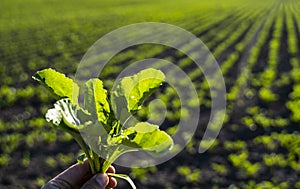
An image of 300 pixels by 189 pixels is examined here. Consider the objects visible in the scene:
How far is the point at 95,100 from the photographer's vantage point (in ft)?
4.57

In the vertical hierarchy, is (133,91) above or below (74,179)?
above

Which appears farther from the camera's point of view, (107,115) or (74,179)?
(74,179)

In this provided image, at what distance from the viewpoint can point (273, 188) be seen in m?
5.94

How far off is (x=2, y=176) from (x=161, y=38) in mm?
9407

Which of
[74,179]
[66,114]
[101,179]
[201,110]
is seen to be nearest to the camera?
[66,114]

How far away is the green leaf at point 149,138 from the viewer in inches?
52.4

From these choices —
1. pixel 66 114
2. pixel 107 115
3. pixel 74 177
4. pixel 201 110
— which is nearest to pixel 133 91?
pixel 107 115

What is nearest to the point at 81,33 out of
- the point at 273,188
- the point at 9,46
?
the point at 9,46

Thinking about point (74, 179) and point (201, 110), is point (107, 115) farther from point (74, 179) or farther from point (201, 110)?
point (201, 110)

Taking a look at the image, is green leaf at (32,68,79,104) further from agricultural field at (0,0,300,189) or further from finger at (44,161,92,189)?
agricultural field at (0,0,300,189)

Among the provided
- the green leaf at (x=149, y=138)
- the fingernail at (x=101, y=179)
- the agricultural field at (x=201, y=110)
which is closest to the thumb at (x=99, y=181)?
the fingernail at (x=101, y=179)

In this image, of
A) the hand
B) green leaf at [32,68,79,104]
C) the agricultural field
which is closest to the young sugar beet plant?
green leaf at [32,68,79,104]

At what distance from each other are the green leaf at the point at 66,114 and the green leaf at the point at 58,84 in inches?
1.2

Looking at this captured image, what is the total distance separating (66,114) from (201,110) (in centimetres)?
740
